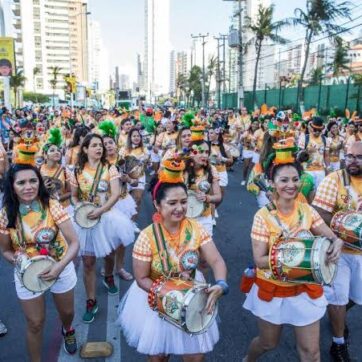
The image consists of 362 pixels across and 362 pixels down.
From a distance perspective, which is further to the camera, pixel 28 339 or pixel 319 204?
pixel 319 204

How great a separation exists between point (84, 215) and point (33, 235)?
1.24 m

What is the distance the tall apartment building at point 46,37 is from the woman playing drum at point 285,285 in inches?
5277

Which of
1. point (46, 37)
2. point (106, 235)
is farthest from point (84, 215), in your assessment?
point (46, 37)

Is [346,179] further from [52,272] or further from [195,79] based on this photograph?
[195,79]

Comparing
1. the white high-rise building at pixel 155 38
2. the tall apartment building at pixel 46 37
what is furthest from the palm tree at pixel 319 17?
the white high-rise building at pixel 155 38

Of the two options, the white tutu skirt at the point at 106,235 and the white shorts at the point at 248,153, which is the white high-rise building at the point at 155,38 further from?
the white tutu skirt at the point at 106,235

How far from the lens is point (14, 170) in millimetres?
3625

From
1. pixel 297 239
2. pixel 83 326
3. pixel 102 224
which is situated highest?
pixel 297 239

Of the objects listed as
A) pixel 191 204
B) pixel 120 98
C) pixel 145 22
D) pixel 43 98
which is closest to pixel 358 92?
pixel 191 204

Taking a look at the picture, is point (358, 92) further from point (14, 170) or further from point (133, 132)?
point (14, 170)

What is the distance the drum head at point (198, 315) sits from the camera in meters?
2.79

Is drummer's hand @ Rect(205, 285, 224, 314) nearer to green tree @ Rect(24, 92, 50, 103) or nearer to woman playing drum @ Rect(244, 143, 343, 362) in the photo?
woman playing drum @ Rect(244, 143, 343, 362)

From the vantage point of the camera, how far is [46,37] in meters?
149

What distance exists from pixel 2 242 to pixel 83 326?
1.56 m
